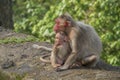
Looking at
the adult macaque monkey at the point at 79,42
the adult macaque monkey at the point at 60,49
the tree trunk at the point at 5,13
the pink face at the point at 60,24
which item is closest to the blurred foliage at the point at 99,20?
the tree trunk at the point at 5,13

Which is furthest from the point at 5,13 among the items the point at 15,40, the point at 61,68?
the point at 61,68

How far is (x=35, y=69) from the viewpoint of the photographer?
696 centimetres

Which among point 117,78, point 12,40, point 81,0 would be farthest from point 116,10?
point 117,78

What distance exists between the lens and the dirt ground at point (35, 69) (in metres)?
6.45

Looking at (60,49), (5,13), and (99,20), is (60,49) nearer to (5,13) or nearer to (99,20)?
(99,20)

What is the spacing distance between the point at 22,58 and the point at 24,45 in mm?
836

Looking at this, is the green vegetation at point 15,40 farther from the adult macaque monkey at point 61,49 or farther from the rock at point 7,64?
the adult macaque monkey at point 61,49

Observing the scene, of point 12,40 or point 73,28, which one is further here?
point 12,40

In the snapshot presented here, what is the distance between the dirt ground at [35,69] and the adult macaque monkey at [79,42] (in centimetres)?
15

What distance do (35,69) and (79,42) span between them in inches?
29.1

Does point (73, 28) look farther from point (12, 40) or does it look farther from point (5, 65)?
point (12, 40)

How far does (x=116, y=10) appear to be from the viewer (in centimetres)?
1115

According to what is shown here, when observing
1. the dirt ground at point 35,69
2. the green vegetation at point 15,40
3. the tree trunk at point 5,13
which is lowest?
the dirt ground at point 35,69

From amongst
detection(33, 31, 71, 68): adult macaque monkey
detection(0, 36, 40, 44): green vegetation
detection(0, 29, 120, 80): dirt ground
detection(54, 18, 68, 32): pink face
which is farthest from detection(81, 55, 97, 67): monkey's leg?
detection(0, 36, 40, 44): green vegetation
